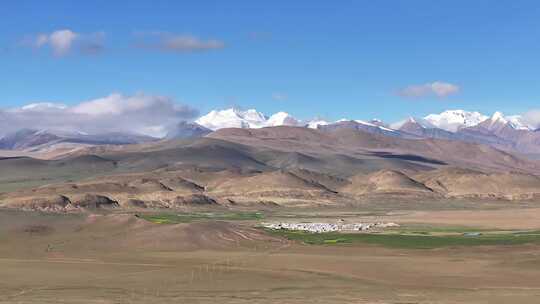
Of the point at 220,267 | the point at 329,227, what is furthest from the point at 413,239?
the point at 220,267

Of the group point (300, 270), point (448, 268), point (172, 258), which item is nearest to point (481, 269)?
point (448, 268)

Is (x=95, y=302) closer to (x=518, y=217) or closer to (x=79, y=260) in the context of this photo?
(x=79, y=260)

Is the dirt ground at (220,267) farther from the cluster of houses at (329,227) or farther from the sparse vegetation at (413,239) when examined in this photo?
the cluster of houses at (329,227)

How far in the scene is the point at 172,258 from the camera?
91.8m

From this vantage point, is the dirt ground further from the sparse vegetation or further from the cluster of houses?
the cluster of houses

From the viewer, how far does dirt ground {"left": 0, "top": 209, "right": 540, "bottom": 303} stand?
6212 centimetres

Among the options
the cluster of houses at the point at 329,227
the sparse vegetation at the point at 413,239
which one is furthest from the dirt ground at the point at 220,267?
the cluster of houses at the point at 329,227

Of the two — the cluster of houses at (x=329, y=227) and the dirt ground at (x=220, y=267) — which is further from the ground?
the cluster of houses at (x=329, y=227)

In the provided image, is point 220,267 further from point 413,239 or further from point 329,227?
point 329,227

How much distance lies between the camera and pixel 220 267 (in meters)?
82.4

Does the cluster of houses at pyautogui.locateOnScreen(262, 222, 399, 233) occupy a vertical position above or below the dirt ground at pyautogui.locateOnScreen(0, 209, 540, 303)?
above

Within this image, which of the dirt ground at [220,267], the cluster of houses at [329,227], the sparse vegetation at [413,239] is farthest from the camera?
the cluster of houses at [329,227]

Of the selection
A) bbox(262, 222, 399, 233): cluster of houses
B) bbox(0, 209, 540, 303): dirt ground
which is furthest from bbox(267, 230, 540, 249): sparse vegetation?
bbox(262, 222, 399, 233): cluster of houses

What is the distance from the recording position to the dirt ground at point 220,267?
62125 mm
